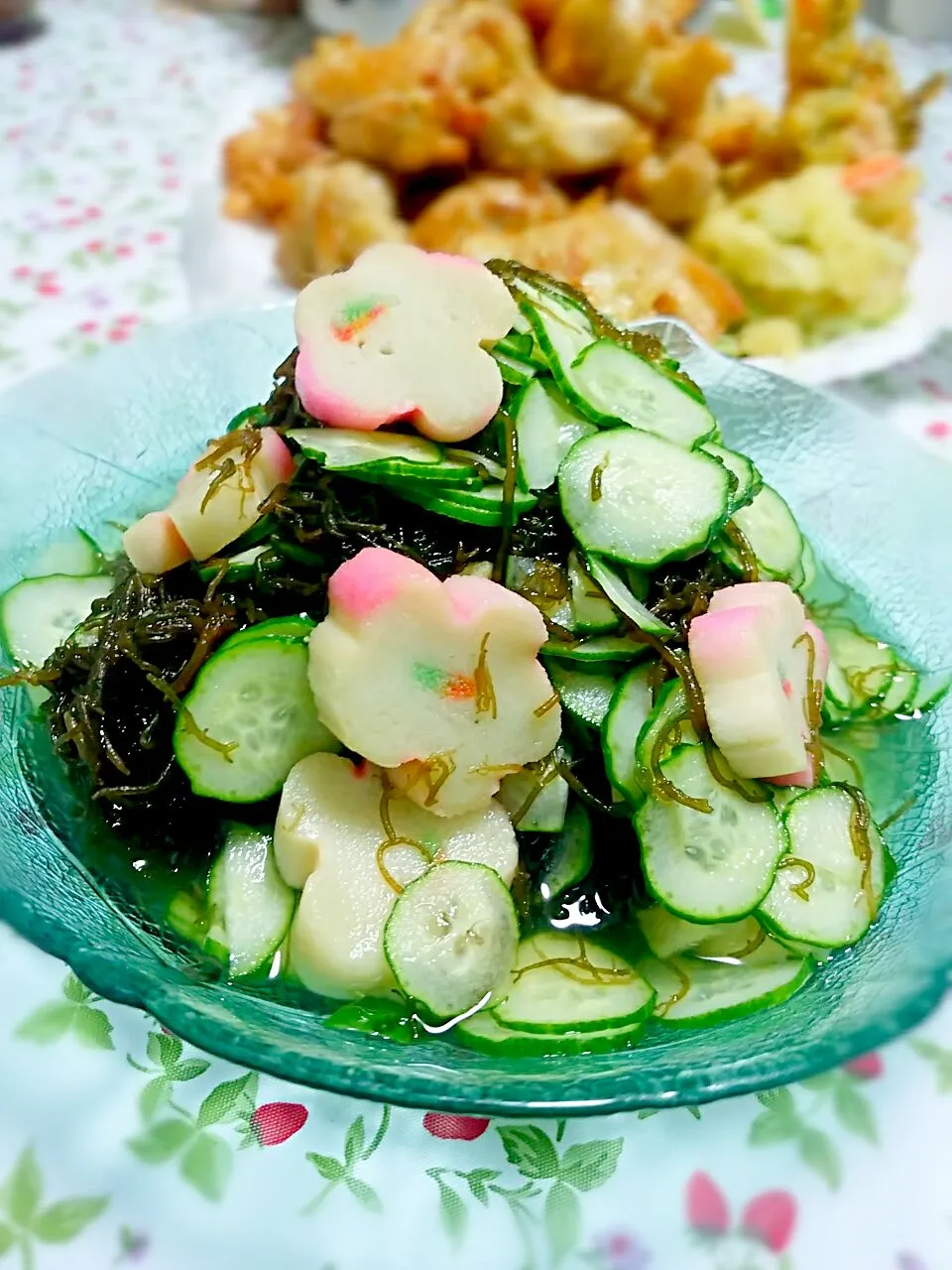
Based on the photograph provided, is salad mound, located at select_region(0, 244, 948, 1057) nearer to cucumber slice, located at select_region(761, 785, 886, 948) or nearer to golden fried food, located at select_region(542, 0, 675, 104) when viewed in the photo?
cucumber slice, located at select_region(761, 785, 886, 948)

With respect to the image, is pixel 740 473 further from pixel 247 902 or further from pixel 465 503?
pixel 247 902

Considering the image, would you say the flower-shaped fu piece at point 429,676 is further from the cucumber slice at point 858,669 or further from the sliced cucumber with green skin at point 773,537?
the cucumber slice at point 858,669

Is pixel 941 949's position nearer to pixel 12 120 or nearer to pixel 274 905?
pixel 274 905

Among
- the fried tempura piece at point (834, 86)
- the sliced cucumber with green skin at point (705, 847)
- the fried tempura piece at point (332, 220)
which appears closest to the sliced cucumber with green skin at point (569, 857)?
the sliced cucumber with green skin at point (705, 847)

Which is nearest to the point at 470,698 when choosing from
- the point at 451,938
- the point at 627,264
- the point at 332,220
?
the point at 451,938

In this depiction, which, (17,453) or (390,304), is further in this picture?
(17,453)

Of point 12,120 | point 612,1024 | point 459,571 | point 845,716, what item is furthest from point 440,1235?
point 12,120
